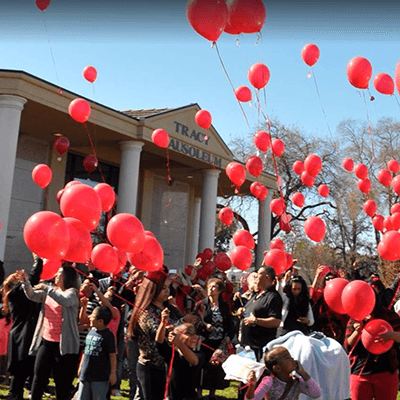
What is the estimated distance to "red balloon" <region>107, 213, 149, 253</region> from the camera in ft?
19.7

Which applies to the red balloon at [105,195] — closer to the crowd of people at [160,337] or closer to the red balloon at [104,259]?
the crowd of people at [160,337]

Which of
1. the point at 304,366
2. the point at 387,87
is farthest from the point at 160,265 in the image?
the point at 387,87

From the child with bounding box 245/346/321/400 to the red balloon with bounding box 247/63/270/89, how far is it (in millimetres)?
5465

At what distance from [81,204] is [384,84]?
16.3 ft

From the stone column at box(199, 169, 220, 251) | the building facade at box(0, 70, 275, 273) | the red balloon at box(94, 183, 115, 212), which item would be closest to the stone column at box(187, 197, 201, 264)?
the building facade at box(0, 70, 275, 273)

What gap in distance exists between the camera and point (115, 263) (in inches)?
279

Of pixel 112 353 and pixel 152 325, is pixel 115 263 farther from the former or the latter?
pixel 152 325

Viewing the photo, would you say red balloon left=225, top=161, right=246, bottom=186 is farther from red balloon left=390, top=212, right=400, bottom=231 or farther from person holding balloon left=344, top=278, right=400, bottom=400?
person holding balloon left=344, top=278, right=400, bottom=400

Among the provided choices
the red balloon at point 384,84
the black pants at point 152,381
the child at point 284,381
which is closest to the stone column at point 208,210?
the red balloon at point 384,84

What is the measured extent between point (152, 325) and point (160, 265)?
5.52ft

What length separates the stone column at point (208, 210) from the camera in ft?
58.7

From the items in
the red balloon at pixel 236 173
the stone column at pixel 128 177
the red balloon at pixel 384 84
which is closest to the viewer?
the red balloon at pixel 384 84

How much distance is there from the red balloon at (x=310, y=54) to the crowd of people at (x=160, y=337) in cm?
369

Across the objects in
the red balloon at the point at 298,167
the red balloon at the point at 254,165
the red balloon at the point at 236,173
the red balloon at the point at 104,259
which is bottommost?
the red balloon at the point at 104,259
